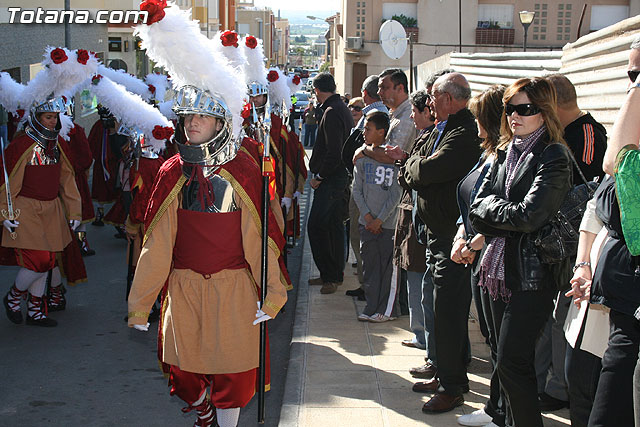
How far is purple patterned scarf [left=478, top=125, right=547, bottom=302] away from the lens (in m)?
3.87

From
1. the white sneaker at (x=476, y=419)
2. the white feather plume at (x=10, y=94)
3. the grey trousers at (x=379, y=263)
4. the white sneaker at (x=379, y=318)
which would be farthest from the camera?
the white feather plume at (x=10, y=94)

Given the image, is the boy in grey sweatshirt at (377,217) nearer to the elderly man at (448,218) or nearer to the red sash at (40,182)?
the elderly man at (448,218)

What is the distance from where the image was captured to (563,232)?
3805 mm

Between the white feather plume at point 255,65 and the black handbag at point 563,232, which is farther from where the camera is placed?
the white feather plume at point 255,65

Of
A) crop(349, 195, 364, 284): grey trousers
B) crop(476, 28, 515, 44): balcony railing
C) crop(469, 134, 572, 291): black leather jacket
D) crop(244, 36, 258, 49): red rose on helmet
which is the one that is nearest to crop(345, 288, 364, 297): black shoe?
crop(349, 195, 364, 284): grey trousers

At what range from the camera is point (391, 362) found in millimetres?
5980

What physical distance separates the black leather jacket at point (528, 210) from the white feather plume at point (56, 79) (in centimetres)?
488

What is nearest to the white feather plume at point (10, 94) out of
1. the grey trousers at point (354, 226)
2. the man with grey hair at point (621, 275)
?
the grey trousers at point (354, 226)

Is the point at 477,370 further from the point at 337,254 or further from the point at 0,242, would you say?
the point at 0,242

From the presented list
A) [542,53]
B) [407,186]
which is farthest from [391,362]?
[542,53]

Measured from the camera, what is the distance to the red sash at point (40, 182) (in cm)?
708

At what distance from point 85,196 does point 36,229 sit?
204 cm

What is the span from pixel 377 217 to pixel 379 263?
418mm

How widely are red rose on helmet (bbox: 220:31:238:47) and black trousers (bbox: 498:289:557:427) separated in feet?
12.5
